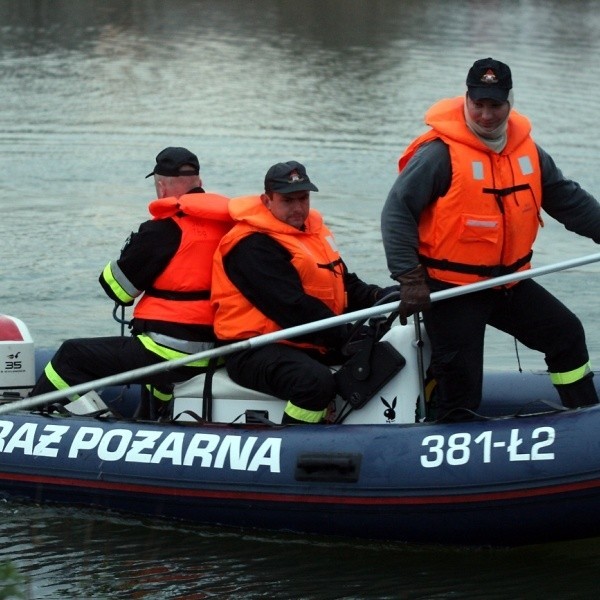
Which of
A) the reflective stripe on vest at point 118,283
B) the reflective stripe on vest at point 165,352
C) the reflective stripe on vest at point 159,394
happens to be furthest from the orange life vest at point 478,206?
the reflective stripe on vest at point 159,394

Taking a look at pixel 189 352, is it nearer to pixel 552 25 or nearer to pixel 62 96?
pixel 62 96

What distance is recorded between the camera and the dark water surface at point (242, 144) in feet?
18.9

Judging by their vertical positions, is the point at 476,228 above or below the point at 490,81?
below

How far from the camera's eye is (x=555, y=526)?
547 centimetres

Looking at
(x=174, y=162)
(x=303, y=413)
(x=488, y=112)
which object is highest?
(x=488, y=112)

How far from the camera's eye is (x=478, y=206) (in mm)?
5375

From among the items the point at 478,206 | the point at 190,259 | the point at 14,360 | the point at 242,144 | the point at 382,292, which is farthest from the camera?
the point at 242,144

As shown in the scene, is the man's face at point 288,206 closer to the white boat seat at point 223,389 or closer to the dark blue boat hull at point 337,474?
the white boat seat at point 223,389

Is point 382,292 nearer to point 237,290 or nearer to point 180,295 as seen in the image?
point 237,290

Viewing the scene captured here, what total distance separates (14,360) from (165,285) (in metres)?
0.99

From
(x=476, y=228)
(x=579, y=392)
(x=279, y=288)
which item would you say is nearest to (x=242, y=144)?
(x=279, y=288)

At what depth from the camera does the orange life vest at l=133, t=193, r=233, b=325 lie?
233 inches

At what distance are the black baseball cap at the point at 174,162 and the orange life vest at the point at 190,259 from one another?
6.2 inches

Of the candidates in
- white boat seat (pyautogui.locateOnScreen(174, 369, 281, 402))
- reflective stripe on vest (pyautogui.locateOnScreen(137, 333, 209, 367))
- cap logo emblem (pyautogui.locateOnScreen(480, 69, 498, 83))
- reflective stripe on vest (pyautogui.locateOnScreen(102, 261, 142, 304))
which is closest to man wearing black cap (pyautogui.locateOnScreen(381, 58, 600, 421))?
cap logo emblem (pyautogui.locateOnScreen(480, 69, 498, 83))
